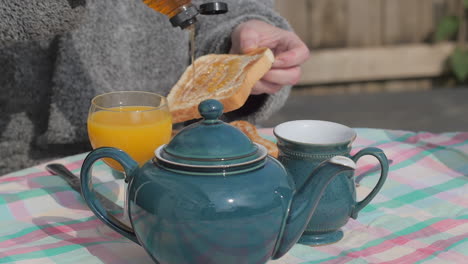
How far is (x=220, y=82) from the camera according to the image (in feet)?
4.60

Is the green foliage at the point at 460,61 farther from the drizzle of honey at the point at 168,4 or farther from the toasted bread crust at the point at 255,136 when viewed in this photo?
the drizzle of honey at the point at 168,4

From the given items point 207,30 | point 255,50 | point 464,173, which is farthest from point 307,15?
point 464,173

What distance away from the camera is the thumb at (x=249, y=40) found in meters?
1.54

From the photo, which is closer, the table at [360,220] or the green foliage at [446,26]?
the table at [360,220]

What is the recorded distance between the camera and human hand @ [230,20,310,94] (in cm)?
152

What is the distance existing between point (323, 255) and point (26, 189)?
614 millimetres

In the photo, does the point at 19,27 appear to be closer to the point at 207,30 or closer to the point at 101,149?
the point at 101,149

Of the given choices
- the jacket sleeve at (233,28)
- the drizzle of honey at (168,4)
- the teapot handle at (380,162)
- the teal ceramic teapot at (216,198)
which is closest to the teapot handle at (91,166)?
the teal ceramic teapot at (216,198)

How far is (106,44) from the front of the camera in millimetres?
1642

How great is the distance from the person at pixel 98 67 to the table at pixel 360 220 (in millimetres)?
293

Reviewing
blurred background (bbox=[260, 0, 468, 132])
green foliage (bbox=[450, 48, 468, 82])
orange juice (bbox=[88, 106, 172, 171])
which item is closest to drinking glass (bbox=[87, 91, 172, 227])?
orange juice (bbox=[88, 106, 172, 171])

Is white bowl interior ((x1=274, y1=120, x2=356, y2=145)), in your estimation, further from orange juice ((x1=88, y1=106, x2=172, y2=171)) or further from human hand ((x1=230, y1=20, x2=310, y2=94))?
human hand ((x1=230, y1=20, x2=310, y2=94))

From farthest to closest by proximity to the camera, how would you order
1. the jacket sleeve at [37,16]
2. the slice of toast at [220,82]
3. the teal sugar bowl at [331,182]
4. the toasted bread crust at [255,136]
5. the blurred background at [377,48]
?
the blurred background at [377,48]
the slice of toast at [220,82]
the toasted bread crust at [255,136]
the jacket sleeve at [37,16]
the teal sugar bowl at [331,182]

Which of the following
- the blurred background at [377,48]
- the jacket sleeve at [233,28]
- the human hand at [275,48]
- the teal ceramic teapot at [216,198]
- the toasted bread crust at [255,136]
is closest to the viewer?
the teal ceramic teapot at [216,198]
